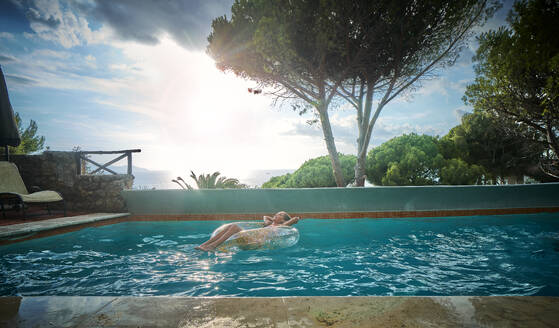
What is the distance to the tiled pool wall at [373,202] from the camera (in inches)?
251

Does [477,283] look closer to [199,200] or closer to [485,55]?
[199,200]

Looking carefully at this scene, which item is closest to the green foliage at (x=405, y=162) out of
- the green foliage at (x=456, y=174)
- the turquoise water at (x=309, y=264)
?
the green foliage at (x=456, y=174)

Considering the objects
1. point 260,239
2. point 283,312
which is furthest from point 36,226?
point 283,312

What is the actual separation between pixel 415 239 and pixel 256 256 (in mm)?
2801

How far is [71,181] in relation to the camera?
281 inches

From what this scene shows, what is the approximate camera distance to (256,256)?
3.65 meters

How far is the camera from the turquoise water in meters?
2.54

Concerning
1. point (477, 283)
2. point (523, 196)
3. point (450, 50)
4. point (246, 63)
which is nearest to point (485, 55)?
point (450, 50)

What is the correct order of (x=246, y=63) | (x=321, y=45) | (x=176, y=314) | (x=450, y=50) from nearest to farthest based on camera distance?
(x=176, y=314) < (x=321, y=45) < (x=450, y=50) < (x=246, y=63)

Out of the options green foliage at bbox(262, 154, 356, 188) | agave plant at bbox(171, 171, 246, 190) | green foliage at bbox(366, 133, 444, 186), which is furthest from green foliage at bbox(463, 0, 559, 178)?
agave plant at bbox(171, 171, 246, 190)

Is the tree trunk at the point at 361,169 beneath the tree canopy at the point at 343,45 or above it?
beneath

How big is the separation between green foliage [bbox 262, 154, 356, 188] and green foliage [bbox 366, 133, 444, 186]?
3.74 ft

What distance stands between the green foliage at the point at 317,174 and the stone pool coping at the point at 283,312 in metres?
9.49

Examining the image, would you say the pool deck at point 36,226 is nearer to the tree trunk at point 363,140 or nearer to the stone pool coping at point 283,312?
the stone pool coping at point 283,312
